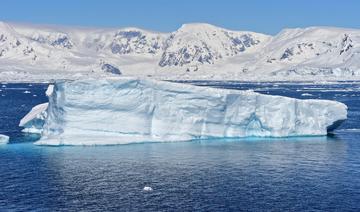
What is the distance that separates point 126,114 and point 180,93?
18.6 ft

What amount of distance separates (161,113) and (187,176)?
55.0 ft

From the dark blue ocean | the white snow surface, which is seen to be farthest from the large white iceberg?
the white snow surface

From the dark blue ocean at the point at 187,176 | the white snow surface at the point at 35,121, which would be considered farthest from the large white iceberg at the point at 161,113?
the white snow surface at the point at 35,121

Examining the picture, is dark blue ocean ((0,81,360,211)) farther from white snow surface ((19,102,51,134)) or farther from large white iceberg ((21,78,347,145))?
white snow surface ((19,102,51,134))

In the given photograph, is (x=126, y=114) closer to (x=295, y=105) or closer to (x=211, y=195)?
(x=295, y=105)

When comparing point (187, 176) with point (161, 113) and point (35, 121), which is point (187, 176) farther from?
point (35, 121)

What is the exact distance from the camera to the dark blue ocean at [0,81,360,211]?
→ 1522 inches

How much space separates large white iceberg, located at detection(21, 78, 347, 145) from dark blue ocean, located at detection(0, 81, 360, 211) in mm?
1579

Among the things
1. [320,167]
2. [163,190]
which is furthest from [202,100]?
[163,190]

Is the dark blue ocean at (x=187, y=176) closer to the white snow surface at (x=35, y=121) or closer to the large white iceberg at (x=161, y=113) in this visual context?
the large white iceberg at (x=161, y=113)

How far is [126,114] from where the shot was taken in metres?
61.0

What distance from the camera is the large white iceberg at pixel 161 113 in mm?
60344

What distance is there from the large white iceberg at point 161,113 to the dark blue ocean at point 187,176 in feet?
5.18

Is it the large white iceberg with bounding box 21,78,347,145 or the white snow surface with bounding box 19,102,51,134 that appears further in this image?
the white snow surface with bounding box 19,102,51,134
